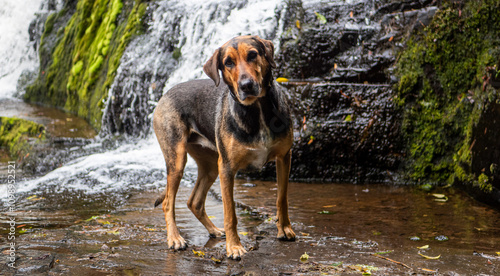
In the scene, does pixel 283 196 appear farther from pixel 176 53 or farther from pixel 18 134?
pixel 18 134

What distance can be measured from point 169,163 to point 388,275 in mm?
2467

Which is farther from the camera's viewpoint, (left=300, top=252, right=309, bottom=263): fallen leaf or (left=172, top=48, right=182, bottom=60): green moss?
(left=172, top=48, right=182, bottom=60): green moss

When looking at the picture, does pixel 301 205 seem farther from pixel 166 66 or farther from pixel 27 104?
pixel 27 104

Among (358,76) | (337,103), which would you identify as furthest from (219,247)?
(358,76)

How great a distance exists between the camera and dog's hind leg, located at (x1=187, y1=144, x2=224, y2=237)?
17.4 feet

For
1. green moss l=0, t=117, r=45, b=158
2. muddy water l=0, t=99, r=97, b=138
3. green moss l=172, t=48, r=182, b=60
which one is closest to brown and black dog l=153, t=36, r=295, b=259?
green moss l=172, t=48, r=182, b=60

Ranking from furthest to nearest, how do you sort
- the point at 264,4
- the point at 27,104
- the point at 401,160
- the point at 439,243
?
the point at 27,104
the point at 264,4
the point at 401,160
the point at 439,243

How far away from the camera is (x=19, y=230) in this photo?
5.49 metres

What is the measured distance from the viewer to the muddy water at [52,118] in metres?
12.3

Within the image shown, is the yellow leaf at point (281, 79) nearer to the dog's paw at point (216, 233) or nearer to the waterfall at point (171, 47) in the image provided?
the waterfall at point (171, 47)

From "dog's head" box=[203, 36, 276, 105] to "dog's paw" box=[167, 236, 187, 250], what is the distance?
1.50 meters

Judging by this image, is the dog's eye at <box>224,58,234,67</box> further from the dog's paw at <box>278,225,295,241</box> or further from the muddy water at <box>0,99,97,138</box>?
the muddy water at <box>0,99,97,138</box>

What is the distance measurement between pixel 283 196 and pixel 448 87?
12.8 ft

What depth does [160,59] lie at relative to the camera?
11.7 m
